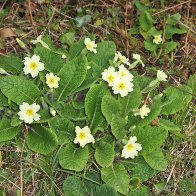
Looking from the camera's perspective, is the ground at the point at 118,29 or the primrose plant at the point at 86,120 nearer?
the primrose plant at the point at 86,120

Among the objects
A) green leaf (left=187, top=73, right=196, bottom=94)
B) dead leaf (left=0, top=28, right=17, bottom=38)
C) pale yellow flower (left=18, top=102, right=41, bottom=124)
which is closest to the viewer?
pale yellow flower (left=18, top=102, right=41, bottom=124)

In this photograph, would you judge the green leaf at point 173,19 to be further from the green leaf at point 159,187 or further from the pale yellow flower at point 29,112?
the pale yellow flower at point 29,112

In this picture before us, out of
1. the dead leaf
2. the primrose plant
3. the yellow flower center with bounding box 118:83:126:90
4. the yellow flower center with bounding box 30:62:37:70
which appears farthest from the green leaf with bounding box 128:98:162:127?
the dead leaf

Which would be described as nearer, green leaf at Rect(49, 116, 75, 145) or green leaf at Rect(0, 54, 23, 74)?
green leaf at Rect(49, 116, 75, 145)

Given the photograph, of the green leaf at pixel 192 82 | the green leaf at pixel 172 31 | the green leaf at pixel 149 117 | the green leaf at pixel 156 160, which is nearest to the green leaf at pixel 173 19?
the green leaf at pixel 172 31

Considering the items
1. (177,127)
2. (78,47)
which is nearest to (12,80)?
(78,47)

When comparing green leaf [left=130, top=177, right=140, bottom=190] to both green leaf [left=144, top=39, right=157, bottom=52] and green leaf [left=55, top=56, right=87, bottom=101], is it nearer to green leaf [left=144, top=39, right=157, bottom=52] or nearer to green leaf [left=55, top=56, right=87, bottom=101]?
green leaf [left=55, top=56, right=87, bottom=101]

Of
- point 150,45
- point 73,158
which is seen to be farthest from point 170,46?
point 73,158
